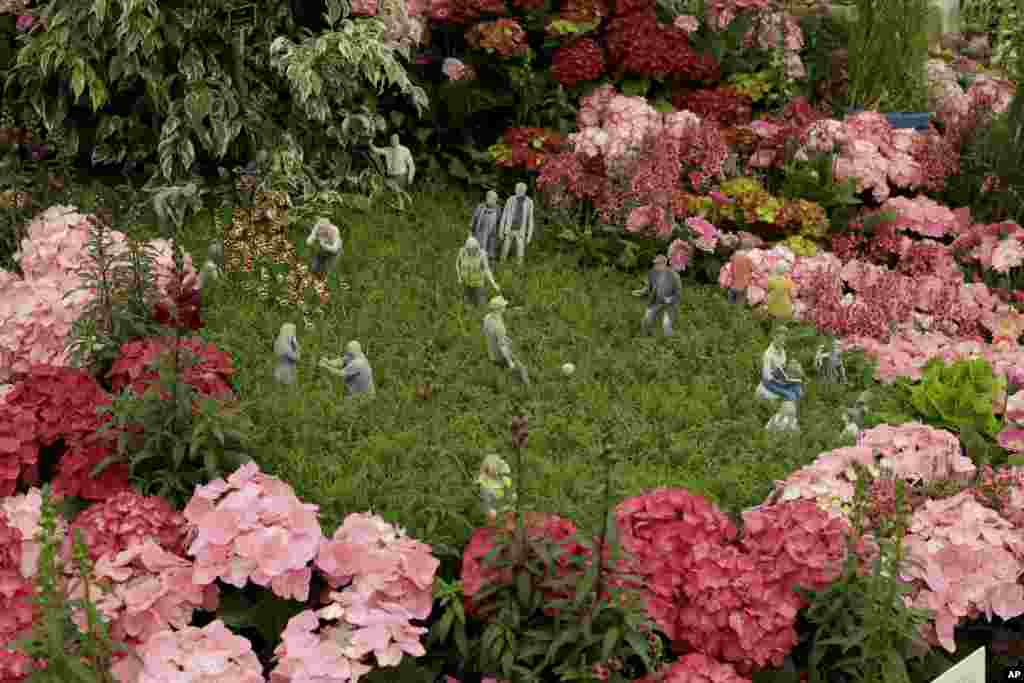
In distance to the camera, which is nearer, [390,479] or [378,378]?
[390,479]

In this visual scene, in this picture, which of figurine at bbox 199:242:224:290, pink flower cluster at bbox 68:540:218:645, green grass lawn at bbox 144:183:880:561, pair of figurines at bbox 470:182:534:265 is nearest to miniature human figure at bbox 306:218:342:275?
green grass lawn at bbox 144:183:880:561

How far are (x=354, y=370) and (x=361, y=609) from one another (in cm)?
168

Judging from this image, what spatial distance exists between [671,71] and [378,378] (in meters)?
4.19

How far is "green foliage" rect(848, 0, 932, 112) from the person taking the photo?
9.20 meters

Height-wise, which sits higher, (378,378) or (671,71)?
(671,71)

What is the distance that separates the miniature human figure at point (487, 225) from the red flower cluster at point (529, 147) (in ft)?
3.79

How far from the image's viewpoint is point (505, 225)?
671 cm

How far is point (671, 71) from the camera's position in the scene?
8672 millimetres

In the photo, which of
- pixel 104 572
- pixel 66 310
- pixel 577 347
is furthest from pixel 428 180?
pixel 104 572

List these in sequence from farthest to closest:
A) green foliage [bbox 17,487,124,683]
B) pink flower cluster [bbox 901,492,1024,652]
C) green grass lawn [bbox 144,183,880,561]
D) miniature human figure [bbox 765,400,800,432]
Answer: miniature human figure [bbox 765,400,800,432]
green grass lawn [bbox 144,183,880,561]
pink flower cluster [bbox 901,492,1024,652]
green foliage [bbox 17,487,124,683]

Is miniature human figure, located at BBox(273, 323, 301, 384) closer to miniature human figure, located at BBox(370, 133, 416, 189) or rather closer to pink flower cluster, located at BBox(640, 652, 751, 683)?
pink flower cluster, located at BBox(640, 652, 751, 683)

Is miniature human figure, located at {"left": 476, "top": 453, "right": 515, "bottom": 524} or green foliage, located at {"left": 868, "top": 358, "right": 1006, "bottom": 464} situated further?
green foliage, located at {"left": 868, "top": 358, "right": 1006, "bottom": 464}

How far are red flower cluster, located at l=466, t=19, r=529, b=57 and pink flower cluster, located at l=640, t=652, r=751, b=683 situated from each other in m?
5.55

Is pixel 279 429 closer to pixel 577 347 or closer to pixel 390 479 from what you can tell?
pixel 390 479
